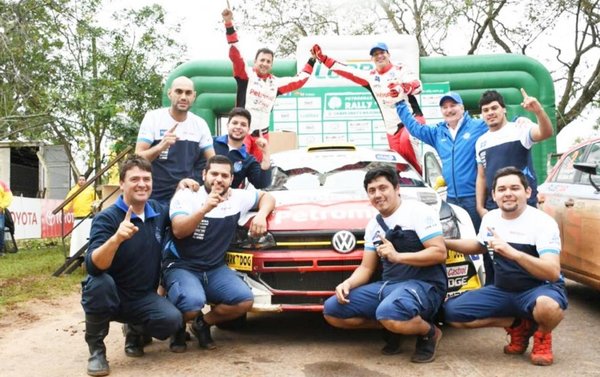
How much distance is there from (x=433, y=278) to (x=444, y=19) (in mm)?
16923

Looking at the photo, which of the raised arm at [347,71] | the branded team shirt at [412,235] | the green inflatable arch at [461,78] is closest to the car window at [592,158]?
the branded team shirt at [412,235]

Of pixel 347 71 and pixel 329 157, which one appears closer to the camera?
pixel 329 157

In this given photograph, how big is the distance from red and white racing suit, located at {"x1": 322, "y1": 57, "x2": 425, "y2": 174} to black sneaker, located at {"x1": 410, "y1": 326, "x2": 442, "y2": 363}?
3.03 metres

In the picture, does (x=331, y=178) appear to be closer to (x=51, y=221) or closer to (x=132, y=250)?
(x=132, y=250)

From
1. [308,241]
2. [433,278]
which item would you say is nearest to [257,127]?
[308,241]

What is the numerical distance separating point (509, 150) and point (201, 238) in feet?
8.08

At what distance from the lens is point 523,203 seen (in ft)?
12.5

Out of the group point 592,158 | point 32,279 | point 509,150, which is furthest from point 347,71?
point 32,279

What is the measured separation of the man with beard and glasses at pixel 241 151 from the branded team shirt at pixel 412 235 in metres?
1.57

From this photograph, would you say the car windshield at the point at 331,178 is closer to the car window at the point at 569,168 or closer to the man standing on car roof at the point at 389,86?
the man standing on car roof at the point at 389,86

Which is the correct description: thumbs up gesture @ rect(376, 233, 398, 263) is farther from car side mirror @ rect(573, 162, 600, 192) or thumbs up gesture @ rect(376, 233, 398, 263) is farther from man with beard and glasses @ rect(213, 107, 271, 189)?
car side mirror @ rect(573, 162, 600, 192)

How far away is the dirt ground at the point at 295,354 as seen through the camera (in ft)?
11.8

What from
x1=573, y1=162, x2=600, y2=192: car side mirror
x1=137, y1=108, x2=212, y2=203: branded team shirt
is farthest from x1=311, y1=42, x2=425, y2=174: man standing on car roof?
x1=137, y1=108, x2=212, y2=203: branded team shirt

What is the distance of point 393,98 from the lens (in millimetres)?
6617
